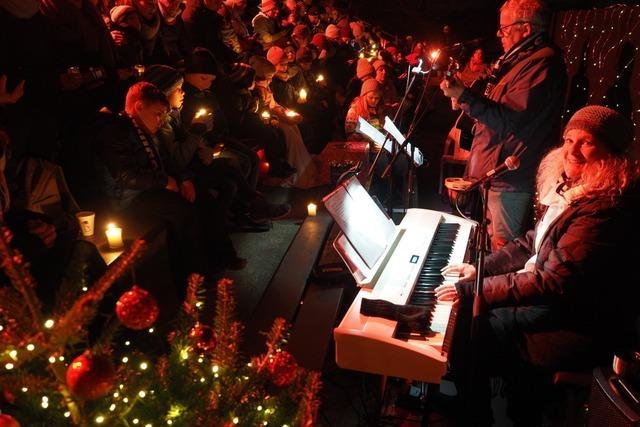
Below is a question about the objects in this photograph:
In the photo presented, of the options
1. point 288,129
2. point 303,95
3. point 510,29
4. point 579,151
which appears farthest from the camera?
point 303,95

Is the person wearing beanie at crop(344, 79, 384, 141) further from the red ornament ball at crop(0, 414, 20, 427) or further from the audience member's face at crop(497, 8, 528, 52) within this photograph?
the red ornament ball at crop(0, 414, 20, 427)

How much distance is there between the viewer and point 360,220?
2.60 metres

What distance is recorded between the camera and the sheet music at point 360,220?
2422 millimetres

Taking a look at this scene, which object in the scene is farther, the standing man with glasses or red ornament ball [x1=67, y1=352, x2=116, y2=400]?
the standing man with glasses

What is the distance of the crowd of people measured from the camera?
3.05 metres

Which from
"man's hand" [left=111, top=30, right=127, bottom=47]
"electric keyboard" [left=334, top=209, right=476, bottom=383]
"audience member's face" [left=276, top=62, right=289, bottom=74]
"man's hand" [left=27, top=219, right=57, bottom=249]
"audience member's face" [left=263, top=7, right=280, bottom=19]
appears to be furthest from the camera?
"audience member's face" [left=263, top=7, right=280, bottom=19]

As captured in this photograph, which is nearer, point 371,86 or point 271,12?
point 371,86

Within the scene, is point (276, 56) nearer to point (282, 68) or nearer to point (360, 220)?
point (282, 68)

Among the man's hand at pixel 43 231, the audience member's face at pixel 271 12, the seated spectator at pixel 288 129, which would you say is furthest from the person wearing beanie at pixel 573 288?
the audience member's face at pixel 271 12

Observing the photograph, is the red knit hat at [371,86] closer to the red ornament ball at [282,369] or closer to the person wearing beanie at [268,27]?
the person wearing beanie at [268,27]

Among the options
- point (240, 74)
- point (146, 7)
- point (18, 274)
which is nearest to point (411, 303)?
point (18, 274)

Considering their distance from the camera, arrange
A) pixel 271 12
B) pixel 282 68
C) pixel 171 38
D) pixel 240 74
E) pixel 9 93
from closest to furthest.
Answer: pixel 9 93, pixel 171 38, pixel 240 74, pixel 282 68, pixel 271 12

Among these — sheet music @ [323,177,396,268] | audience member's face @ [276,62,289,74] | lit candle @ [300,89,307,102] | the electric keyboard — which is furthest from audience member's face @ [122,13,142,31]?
lit candle @ [300,89,307,102]

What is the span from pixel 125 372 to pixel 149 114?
2781 millimetres
